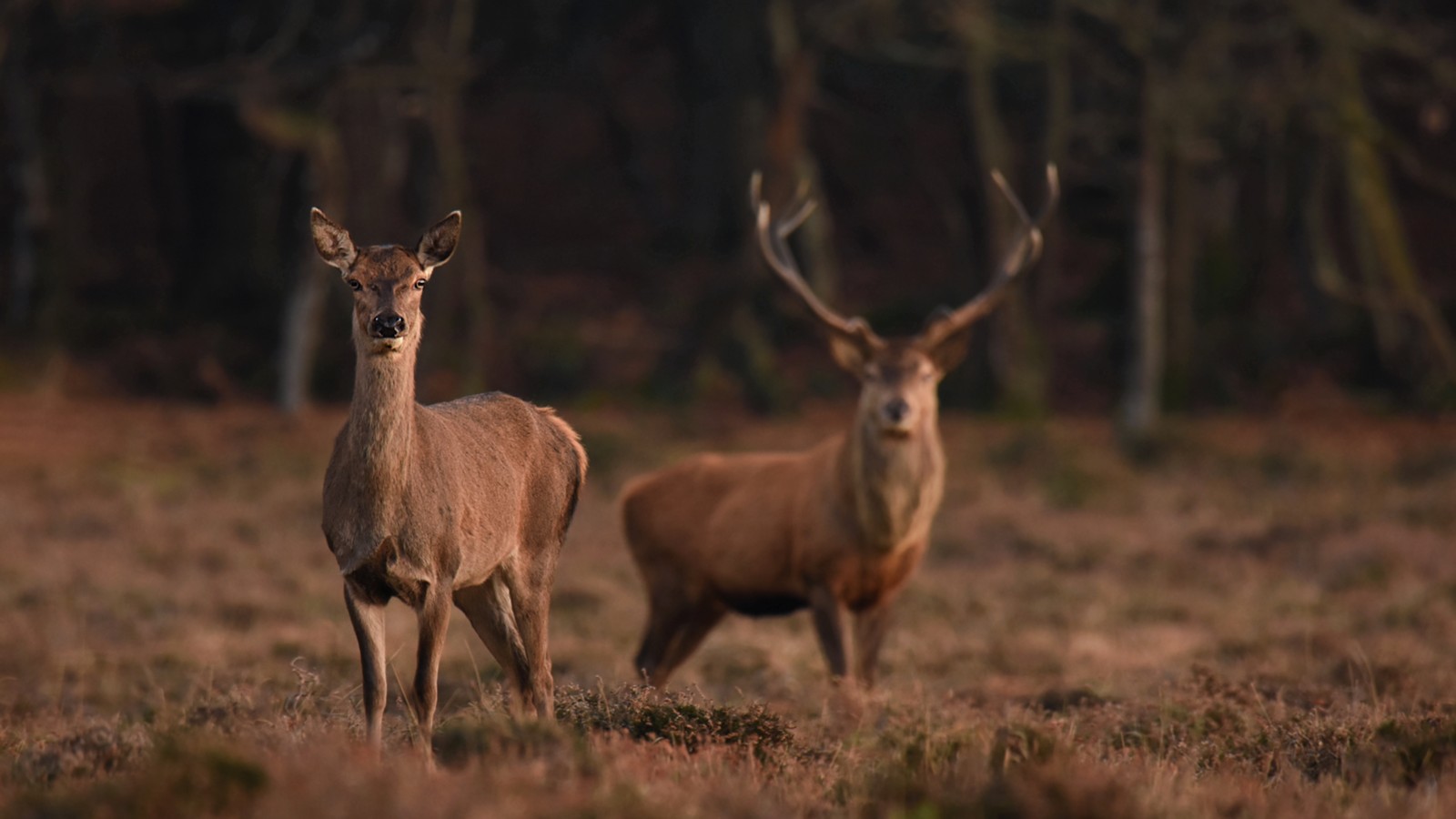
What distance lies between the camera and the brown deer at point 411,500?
6.07 metres

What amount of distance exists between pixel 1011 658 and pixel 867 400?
6.42ft

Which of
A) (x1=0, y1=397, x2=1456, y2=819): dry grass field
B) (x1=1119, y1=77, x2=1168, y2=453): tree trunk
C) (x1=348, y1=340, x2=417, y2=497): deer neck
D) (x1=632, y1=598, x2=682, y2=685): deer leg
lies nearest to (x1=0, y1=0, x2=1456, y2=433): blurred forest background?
(x1=1119, y1=77, x2=1168, y2=453): tree trunk

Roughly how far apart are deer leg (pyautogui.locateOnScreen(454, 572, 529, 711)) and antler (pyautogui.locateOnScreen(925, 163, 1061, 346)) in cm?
392

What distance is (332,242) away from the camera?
634 cm

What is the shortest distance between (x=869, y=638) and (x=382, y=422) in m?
4.15

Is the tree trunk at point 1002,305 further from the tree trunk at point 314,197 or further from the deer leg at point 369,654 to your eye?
the deer leg at point 369,654

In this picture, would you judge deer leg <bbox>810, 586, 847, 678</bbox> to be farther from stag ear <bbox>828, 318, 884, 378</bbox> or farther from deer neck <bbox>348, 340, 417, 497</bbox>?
deer neck <bbox>348, 340, 417, 497</bbox>

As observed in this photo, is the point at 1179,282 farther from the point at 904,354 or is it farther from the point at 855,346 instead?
the point at 904,354

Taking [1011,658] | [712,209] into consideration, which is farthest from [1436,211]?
[1011,658]

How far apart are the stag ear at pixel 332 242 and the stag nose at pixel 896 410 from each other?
3776 millimetres

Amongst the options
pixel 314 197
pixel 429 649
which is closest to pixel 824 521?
pixel 429 649

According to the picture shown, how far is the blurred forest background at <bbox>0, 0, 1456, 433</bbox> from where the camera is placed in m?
22.1

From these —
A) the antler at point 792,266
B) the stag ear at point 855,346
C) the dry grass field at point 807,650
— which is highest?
the antler at point 792,266

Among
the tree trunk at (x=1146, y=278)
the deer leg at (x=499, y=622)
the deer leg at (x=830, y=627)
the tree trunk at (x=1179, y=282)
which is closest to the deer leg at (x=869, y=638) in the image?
the deer leg at (x=830, y=627)
